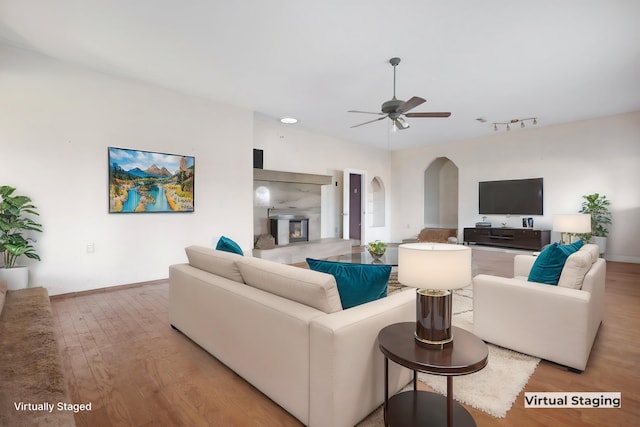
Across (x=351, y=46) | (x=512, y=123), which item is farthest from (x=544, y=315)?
(x=512, y=123)

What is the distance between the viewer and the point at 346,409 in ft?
4.68

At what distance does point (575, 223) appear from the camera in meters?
3.63

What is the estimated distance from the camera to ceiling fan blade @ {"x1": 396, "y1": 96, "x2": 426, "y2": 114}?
3340mm

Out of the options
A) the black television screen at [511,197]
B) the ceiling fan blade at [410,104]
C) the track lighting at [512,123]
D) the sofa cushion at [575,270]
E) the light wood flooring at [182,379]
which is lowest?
the light wood flooring at [182,379]

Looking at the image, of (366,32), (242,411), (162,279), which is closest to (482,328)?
(242,411)

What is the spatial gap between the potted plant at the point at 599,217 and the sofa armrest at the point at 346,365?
6.39m

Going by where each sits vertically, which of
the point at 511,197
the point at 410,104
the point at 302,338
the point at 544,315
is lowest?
the point at 544,315

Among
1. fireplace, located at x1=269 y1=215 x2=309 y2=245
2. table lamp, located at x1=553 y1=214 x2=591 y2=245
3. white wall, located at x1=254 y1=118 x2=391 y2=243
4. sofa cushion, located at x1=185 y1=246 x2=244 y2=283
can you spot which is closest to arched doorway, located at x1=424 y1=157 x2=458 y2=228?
white wall, located at x1=254 y1=118 x2=391 y2=243

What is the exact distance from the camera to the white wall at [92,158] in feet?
11.1

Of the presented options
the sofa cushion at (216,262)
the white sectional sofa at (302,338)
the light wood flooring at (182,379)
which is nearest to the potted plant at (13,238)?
the light wood flooring at (182,379)

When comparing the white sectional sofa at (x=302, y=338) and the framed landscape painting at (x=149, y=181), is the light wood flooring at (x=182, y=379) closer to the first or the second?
the white sectional sofa at (x=302, y=338)

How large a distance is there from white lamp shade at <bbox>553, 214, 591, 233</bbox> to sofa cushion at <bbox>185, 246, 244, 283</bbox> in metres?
3.74

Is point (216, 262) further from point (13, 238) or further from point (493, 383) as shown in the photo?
point (13, 238)

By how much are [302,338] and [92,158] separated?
3726 millimetres
